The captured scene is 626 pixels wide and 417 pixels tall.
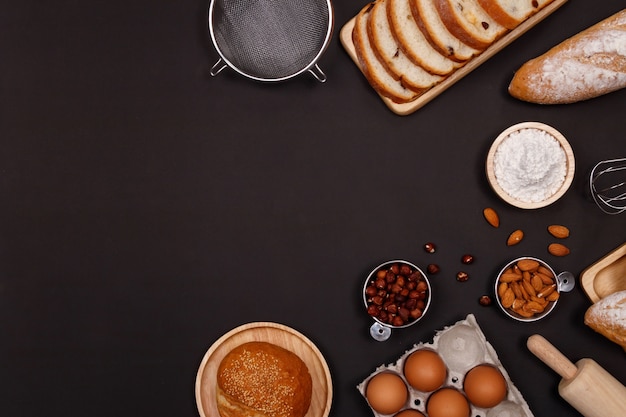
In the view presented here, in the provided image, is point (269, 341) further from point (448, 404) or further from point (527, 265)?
point (527, 265)

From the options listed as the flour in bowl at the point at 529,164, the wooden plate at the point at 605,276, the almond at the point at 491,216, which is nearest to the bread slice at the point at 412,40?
the flour in bowl at the point at 529,164

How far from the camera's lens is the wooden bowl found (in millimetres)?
1725

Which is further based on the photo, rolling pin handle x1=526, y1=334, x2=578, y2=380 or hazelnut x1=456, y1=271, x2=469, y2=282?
hazelnut x1=456, y1=271, x2=469, y2=282

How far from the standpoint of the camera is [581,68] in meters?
1.72

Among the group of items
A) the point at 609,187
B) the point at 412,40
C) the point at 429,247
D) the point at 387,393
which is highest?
the point at 412,40

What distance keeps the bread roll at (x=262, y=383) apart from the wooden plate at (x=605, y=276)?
0.71 meters

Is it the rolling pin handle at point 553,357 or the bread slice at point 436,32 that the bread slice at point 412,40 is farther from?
the rolling pin handle at point 553,357

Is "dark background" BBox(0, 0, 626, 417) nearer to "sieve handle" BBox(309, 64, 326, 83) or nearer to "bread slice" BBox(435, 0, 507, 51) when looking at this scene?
"sieve handle" BBox(309, 64, 326, 83)

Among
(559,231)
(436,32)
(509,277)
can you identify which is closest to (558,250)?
(559,231)

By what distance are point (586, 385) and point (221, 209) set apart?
930mm

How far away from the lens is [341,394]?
1791 millimetres

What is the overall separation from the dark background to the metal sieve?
0.05 metres

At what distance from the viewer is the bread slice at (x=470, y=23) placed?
5.38 feet

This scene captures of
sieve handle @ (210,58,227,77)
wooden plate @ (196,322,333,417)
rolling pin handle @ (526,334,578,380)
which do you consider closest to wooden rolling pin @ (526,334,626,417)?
rolling pin handle @ (526,334,578,380)
